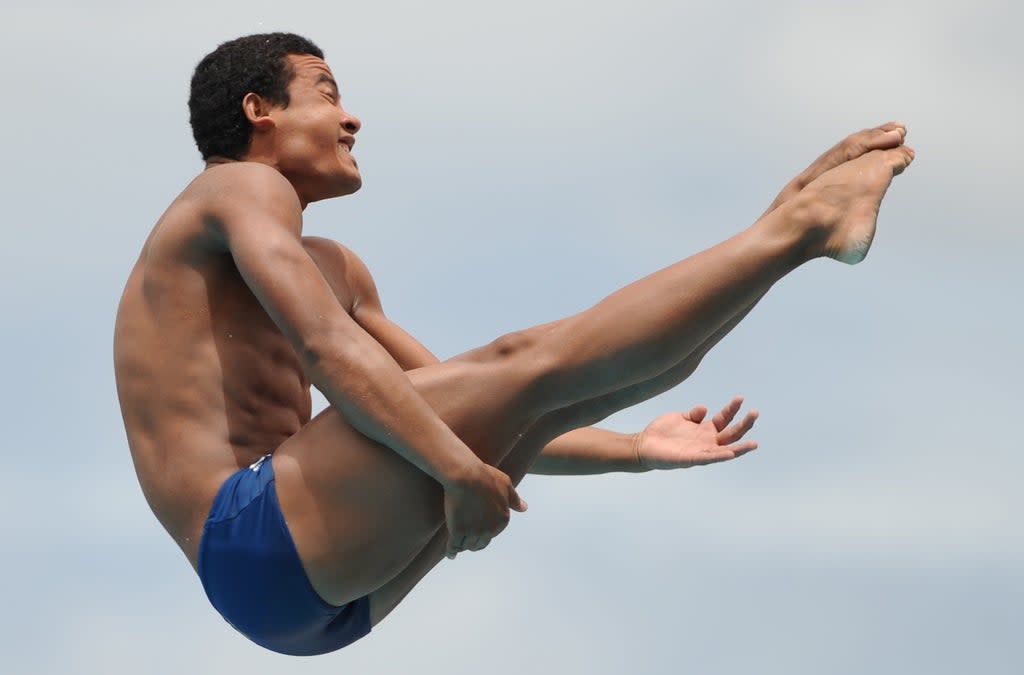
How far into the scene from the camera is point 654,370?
20.1ft

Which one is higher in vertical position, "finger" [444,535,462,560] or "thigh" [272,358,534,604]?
"thigh" [272,358,534,604]

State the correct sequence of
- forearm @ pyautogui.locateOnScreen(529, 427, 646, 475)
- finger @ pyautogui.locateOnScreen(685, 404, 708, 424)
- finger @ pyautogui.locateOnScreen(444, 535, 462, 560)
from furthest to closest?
forearm @ pyautogui.locateOnScreen(529, 427, 646, 475), finger @ pyautogui.locateOnScreen(685, 404, 708, 424), finger @ pyautogui.locateOnScreen(444, 535, 462, 560)

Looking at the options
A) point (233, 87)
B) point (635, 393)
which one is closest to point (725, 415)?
point (635, 393)

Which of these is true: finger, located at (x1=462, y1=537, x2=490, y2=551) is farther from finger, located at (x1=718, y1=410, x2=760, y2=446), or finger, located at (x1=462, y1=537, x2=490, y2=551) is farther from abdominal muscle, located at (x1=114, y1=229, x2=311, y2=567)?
finger, located at (x1=718, y1=410, x2=760, y2=446)

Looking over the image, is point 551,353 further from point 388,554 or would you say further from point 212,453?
point 212,453

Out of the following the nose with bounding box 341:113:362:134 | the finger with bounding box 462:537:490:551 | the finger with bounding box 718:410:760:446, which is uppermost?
the nose with bounding box 341:113:362:134

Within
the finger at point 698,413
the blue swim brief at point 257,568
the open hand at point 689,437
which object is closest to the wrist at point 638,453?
the open hand at point 689,437

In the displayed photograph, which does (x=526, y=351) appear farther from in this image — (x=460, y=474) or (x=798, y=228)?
(x=798, y=228)

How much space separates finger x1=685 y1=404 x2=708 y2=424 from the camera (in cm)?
745

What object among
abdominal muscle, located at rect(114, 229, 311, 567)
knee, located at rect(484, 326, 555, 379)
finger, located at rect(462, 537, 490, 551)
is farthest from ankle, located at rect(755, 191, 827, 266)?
abdominal muscle, located at rect(114, 229, 311, 567)

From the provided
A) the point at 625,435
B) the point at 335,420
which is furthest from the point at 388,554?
the point at 625,435

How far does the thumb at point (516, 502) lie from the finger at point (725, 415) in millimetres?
1384

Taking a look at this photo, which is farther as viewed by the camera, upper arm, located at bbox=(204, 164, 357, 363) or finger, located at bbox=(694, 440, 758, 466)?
finger, located at bbox=(694, 440, 758, 466)

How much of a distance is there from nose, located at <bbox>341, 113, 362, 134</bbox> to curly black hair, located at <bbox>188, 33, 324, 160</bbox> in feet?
0.91
